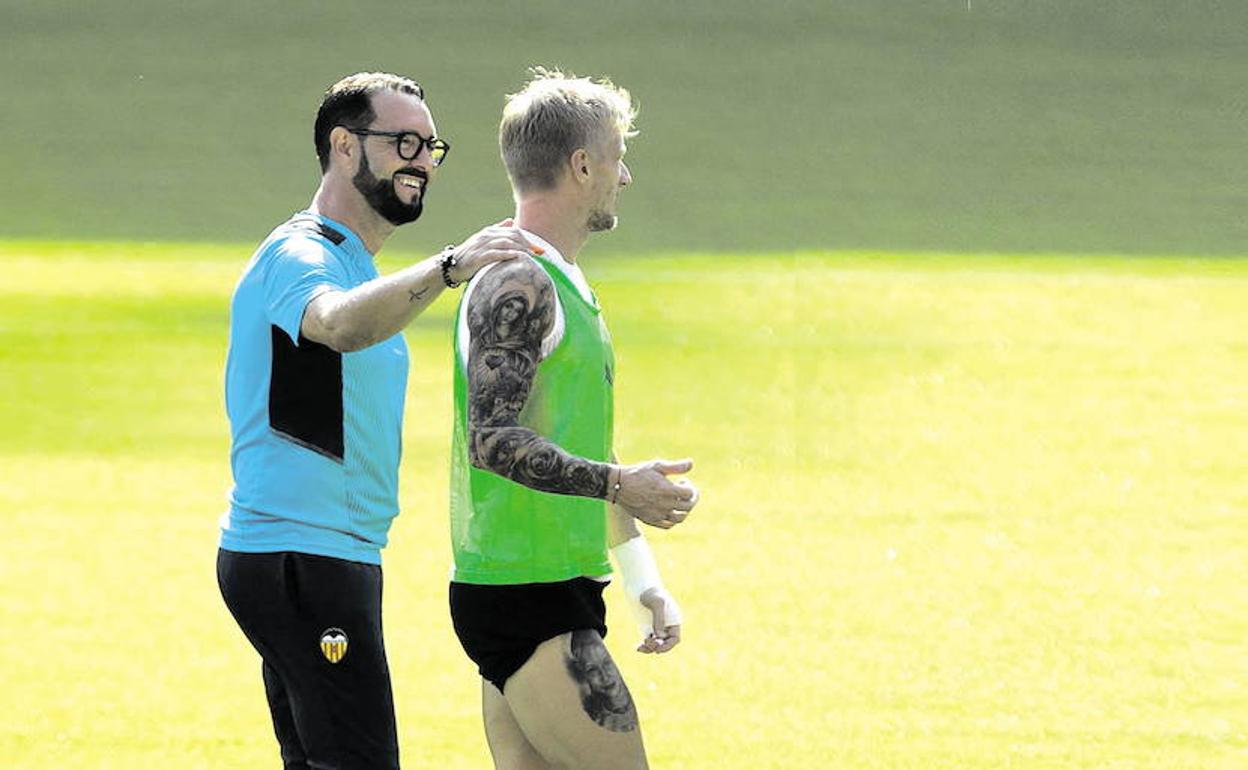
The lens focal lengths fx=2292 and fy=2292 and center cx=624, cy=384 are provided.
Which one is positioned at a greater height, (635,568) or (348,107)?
(348,107)

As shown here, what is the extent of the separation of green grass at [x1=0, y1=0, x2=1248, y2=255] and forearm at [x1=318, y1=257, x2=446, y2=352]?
38.9 ft

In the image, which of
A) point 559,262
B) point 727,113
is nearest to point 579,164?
point 559,262

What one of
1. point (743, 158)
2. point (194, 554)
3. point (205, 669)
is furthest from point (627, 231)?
point (205, 669)

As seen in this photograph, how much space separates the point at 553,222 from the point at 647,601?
775mm

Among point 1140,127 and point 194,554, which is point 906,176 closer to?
point 1140,127

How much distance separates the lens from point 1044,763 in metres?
6.91

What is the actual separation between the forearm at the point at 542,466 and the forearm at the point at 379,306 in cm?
29

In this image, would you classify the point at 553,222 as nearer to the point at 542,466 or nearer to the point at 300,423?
the point at 542,466

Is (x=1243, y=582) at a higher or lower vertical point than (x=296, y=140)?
lower

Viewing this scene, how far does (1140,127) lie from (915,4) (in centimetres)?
469

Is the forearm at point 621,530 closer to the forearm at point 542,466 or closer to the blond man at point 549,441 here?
the blond man at point 549,441

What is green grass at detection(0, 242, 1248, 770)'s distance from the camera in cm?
739

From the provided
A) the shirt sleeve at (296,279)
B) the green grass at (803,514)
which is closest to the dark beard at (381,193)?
the shirt sleeve at (296,279)

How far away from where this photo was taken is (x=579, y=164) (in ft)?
14.1
